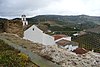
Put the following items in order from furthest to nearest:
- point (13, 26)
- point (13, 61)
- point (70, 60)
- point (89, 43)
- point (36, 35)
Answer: point (89, 43), point (36, 35), point (13, 26), point (70, 60), point (13, 61)

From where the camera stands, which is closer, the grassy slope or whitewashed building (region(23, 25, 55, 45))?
the grassy slope

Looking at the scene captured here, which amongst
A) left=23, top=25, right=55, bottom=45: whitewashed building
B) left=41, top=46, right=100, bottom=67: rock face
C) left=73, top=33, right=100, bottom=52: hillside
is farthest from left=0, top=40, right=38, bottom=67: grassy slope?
left=73, top=33, right=100, bottom=52: hillside

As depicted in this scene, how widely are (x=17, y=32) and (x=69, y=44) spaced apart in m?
35.7

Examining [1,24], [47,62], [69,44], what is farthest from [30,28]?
[47,62]

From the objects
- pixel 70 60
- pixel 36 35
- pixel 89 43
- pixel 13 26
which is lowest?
pixel 89 43

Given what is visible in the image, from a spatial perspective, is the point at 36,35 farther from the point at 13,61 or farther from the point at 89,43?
the point at 89,43

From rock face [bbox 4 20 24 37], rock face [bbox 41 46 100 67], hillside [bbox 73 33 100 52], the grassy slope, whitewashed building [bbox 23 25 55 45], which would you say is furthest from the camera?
hillside [bbox 73 33 100 52]

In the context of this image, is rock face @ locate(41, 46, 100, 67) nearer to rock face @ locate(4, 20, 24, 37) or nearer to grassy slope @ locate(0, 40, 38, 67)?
grassy slope @ locate(0, 40, 38, 67)

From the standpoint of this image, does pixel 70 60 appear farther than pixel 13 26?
No

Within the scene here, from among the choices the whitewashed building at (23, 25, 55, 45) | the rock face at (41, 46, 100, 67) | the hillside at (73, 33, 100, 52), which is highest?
the rock face at (41, 46, 100, 67)

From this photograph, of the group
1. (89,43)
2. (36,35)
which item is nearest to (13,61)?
(36,35)

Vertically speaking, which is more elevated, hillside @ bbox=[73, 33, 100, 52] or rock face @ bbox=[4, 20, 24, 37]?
rock face @ bbox=[4, 20, 24, 37]

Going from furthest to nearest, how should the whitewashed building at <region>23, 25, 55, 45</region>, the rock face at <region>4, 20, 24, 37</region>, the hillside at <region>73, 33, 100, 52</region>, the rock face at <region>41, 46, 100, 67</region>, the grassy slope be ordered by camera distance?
the hillside at <region>73, 33, 100, 52</region> → the whitewashed building at <region>23, 25, 55, 45</region> → the rock face at <region>4, 20, 24, 37</region> → the rock face at <region>41, 46, 100, 67</region> → the grassy slope

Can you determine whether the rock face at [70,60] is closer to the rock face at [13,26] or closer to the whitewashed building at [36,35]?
the rock face at [13,26]
